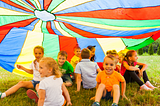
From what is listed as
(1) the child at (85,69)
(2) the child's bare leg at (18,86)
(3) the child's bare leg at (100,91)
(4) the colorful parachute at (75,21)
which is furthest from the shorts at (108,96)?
(2) the child's bare leg at (18,86)

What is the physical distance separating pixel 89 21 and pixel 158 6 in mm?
1259

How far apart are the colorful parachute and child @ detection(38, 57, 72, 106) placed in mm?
1389

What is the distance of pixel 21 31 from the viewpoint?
409 centimetres

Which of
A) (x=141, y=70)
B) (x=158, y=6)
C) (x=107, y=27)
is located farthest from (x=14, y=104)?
(x=158, y=6)

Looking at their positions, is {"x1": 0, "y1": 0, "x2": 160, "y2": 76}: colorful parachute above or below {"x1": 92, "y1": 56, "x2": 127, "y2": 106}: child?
above

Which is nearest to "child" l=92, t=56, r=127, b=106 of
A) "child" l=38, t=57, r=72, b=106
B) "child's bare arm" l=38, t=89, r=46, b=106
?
"child" l=38, t=57, r=72, b=106

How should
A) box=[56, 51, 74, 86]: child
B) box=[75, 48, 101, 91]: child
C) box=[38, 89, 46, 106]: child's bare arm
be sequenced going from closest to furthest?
box=[38, 89, 46, 106]: child's bare arm → box=[75, 48, 101, 91]: child → box=[56, 51, 74, 86]: child

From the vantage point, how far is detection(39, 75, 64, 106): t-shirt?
169 centimetres

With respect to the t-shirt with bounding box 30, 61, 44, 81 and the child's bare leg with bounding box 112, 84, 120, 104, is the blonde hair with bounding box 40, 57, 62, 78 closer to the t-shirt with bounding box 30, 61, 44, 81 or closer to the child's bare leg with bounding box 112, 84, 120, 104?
the child's bare leg with bounding box 112, 84, 120, 104

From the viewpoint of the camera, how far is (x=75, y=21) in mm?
3154

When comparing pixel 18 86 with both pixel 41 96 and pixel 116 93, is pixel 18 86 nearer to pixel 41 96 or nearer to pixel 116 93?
pixel 41 96

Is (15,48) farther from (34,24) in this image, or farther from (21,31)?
(34,24)

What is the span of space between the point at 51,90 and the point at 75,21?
1.87m

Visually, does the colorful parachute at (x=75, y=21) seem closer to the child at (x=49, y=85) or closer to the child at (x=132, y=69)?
the child at (x=132, y=69)
